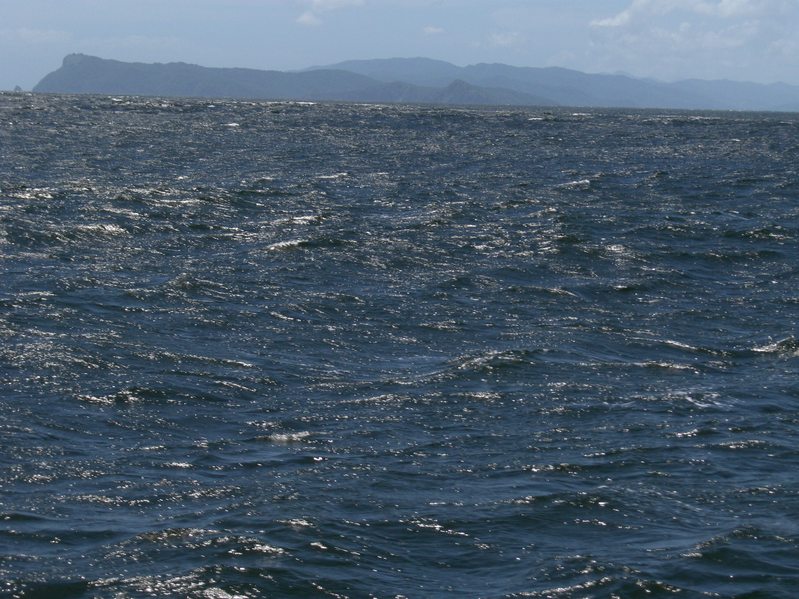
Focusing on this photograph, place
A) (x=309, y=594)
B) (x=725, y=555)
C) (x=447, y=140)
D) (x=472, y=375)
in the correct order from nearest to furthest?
Answer: 1. (x=309, y=594)
2. (x=725, y=555)
3. (x=472, y=375)
4. (x=447, y=140)

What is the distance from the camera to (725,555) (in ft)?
43.9

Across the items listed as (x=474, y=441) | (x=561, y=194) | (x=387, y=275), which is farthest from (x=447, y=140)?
(x=474, y=441)

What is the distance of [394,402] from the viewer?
64.2ft

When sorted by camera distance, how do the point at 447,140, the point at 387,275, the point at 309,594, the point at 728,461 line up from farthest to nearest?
the point at 447,140, the point at 387,275, the point at 728,461, the point at 309,594

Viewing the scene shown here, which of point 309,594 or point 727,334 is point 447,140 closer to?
point 727,334

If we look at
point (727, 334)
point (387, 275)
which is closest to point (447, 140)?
point (387, 275)

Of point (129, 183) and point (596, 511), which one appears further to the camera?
point (129, 183)

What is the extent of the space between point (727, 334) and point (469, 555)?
1383 centimetres

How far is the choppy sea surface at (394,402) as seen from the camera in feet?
43.4

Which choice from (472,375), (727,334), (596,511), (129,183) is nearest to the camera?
(596,511)

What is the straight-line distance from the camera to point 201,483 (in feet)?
50.8

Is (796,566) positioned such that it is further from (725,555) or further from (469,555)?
(469,555)

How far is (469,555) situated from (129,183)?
4350 cm

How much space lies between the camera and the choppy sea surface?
1322 cm
